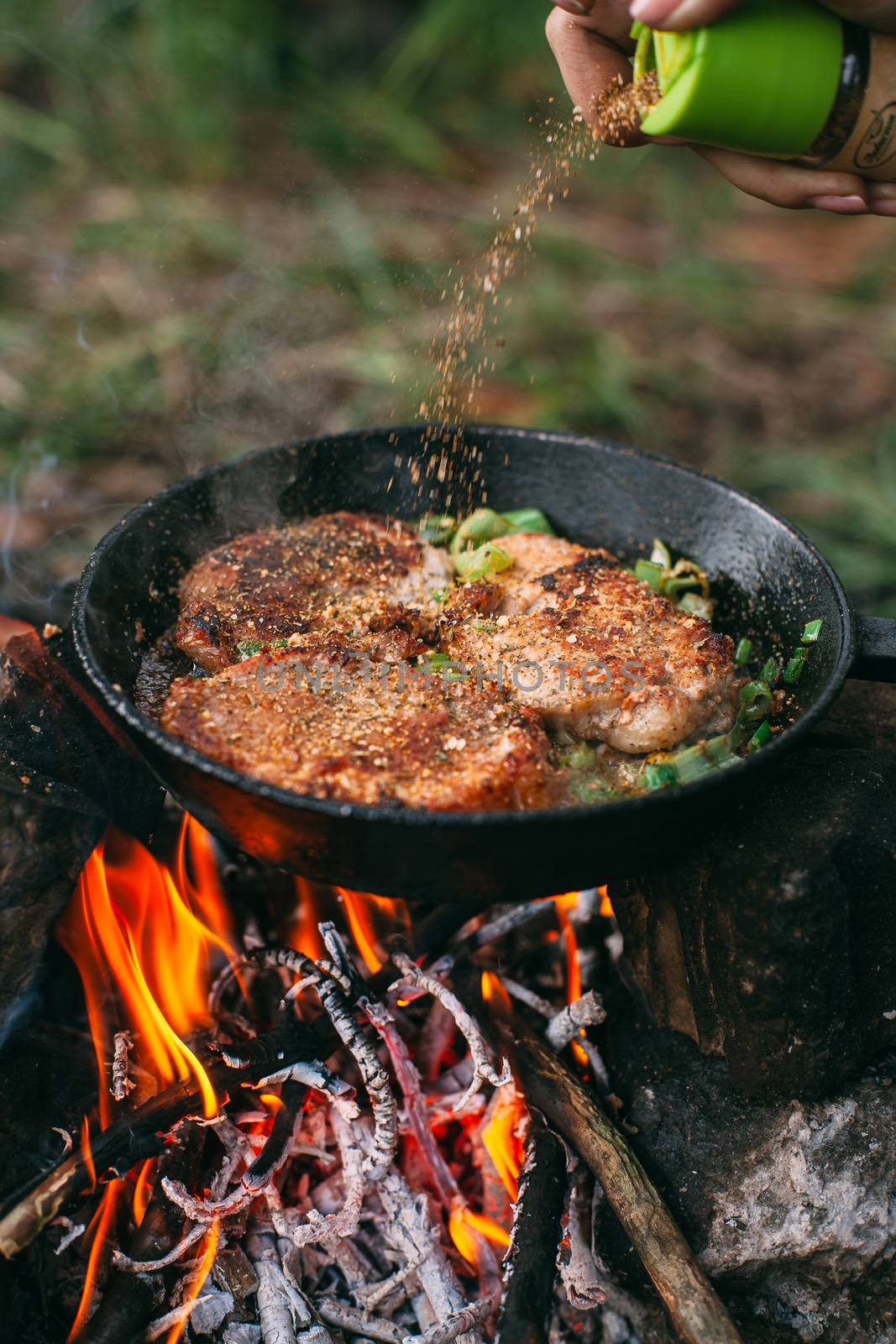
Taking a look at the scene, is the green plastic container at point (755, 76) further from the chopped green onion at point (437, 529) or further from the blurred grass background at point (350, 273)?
the blurred grass background at point (350, 273)

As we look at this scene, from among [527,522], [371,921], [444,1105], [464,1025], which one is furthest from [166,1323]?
[527,522]

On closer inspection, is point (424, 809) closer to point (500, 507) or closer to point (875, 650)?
point (875, 650)

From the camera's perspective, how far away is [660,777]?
2.24m

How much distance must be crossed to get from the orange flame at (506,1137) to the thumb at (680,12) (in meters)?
2.42

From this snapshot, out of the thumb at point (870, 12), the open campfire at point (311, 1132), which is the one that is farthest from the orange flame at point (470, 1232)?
the thumb at point (870, 12)

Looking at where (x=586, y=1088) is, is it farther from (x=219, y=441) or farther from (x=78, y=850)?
(x=219, y=441)

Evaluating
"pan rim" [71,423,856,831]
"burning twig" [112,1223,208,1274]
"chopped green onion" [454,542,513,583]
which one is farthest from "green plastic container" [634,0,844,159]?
"burning twig" [112,1223,208,1274]

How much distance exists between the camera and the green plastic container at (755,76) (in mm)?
1918

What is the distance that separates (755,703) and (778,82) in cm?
138

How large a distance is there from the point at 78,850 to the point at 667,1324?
6.02ft

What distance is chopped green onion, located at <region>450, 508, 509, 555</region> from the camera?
10.1ft

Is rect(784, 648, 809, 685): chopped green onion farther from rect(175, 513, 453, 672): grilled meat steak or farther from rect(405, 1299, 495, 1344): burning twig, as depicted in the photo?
rect(405, 1299, 495, 1344): burning twig

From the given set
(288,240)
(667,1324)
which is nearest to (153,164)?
(288,240)

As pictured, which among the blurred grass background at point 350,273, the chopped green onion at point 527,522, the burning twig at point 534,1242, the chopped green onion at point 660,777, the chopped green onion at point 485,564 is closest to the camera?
the burning twig at point 534,1242
